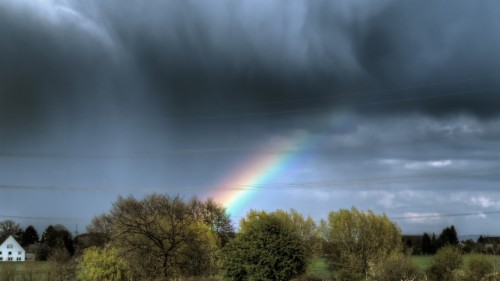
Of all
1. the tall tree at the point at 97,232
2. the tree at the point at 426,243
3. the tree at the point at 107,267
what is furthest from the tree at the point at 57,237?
the tree at the point at 426,243

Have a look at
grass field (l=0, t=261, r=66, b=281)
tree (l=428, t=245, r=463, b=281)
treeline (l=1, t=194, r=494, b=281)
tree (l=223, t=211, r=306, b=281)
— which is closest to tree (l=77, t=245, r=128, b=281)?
treeline (l=1, t=194, r=494, b=281)

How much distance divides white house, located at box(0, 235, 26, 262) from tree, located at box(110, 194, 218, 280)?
104 m

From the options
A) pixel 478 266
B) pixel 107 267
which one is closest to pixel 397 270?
pixel 478 266

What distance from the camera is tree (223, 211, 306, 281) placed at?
41.4 metres

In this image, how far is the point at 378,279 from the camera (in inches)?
1690

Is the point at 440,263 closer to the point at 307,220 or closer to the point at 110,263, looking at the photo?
the point at 307,220

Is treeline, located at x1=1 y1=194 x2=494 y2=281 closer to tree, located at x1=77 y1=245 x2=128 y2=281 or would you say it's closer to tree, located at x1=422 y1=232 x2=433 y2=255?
tree, located at x1=77 y1=245 x2=128 y2=281

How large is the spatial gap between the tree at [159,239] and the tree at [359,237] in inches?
681

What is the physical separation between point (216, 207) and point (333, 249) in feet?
117

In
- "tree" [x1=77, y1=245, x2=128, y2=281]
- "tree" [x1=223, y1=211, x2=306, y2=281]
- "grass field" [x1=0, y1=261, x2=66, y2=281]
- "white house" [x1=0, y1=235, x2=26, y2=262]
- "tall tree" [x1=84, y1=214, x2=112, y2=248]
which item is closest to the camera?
"tree" [x1=223, y1=211, x2=306, y2=281]

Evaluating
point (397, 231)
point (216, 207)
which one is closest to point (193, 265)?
point (397, 231)

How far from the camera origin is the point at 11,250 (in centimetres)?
14812

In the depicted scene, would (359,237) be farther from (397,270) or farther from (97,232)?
(97,232)

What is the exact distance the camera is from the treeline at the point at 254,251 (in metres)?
→ 42.1
